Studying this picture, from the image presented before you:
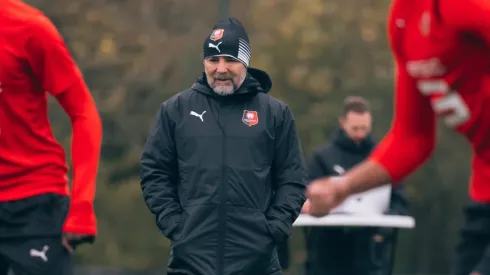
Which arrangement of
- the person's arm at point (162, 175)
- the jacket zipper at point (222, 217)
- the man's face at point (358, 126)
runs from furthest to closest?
1. the man's face at point (358, 126)
2. the person's arm at point (162, 175)
3. the jacket zipper at point (222, 217)

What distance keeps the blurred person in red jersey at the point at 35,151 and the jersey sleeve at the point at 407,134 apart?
2206 mm

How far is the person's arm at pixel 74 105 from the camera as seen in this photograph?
6.66 metres

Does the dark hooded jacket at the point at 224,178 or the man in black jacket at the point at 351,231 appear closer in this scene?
the dark hooded jacket at the point at 224,178

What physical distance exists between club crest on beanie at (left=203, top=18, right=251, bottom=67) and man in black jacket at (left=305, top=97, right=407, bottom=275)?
10.5ft

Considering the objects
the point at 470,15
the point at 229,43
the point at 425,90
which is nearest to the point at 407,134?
the point at 425,90

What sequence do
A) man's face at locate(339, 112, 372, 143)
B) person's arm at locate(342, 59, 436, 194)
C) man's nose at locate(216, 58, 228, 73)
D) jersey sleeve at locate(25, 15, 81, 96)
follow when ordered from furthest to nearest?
man's face at locate(339, 112, 372, 143) → man's nose at locate(216, 58, 228, 73) → jersey sleeve at locate(25, 15, 81, 96) → person's arm at locate(342, 59, 436, 194)

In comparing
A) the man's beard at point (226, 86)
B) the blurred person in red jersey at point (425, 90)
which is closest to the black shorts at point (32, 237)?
the man's beard at point (226, 86)

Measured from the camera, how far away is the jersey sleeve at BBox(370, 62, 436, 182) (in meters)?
4.91

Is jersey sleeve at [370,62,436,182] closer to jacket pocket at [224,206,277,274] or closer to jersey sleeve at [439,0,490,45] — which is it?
jersey sleeve at [439,0,490,45]

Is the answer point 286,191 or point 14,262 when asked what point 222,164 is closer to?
point 286,191

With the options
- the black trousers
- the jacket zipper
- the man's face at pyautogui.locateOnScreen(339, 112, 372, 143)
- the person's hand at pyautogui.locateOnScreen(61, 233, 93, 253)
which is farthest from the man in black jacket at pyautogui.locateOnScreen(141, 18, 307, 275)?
the man's face at pyautogui.locateOnScreen(339, 112, 372, 143)

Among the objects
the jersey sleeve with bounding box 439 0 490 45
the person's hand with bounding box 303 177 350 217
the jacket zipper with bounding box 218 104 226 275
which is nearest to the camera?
the jersey sleeve with bounding box 439 0 490 45

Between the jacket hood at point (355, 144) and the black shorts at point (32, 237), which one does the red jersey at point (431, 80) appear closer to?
the black shorts at point (32, 237)

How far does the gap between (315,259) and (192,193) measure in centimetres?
391
